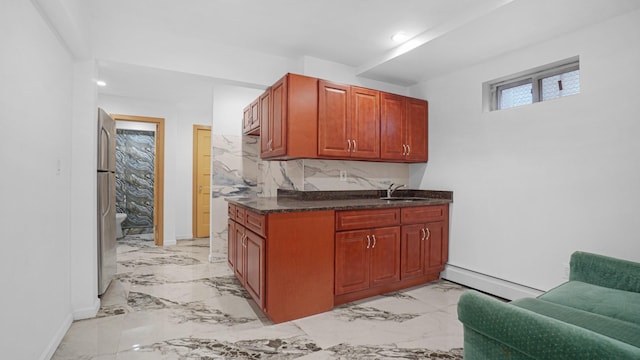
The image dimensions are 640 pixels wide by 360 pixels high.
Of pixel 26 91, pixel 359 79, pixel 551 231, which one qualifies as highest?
pixel 359 79

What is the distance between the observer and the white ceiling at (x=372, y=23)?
7.61 feet

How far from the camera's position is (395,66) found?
11.2ft

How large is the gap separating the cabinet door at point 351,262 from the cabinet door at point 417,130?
1.39 metres

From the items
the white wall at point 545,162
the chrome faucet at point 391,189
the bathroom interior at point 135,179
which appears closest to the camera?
the white wall at point 545,162

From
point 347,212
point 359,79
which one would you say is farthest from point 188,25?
point 347,212

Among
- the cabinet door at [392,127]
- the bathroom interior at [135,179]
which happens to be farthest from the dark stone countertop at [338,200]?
the bathroom interior at [135,179]

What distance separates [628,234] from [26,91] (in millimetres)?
3955

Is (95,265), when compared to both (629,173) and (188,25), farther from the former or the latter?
(629,173)

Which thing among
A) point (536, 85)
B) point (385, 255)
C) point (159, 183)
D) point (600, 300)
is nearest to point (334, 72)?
point (536, 85)

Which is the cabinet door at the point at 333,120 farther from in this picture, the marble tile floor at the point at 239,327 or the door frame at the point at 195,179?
the door frame at the point at 195,179

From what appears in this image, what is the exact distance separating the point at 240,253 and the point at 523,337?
2.46 m

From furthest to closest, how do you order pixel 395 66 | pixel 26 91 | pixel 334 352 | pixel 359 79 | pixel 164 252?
pixel 164 252
pixel 359 79
pixel 395 66
pixel 334 352
pixel 26 91

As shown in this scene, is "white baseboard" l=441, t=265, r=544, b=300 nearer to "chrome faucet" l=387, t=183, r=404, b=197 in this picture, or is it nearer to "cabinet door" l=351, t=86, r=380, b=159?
"chrome faucet" l=387, t=183, r=404, b=197

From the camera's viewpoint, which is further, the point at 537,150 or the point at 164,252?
the point at 164,252
